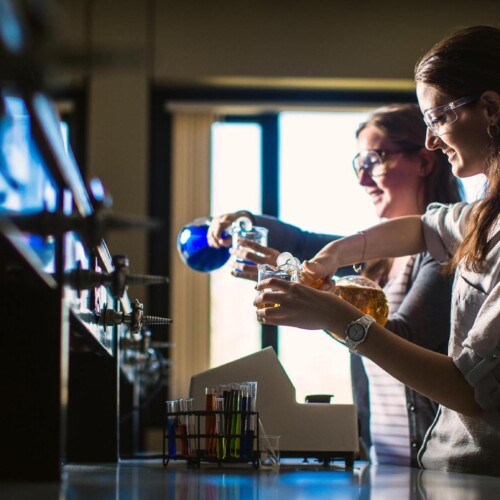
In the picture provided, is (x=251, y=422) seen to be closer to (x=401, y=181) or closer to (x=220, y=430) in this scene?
(x=220, y=430)

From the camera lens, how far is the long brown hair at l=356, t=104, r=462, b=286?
2.37m

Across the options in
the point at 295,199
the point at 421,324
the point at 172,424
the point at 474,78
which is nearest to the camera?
the point at 172,424

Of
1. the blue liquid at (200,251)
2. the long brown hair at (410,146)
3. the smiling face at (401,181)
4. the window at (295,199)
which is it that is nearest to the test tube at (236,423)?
the blue liquid at (200,251)

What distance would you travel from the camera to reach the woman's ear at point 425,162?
94.3 inches

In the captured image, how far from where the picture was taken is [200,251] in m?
2.15

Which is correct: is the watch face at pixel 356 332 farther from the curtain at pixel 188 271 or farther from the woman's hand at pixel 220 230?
the curtain at pixel 188 271

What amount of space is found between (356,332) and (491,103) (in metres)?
0.51

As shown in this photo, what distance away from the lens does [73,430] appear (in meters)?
1.79

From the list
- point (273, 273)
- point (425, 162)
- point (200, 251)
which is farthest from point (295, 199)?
point (273, 273)

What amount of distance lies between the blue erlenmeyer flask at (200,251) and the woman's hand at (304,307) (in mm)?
682

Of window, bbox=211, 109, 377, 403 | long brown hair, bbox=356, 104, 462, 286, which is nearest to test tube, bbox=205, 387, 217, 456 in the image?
long brown hair, bbox=356, 104, 462, 286

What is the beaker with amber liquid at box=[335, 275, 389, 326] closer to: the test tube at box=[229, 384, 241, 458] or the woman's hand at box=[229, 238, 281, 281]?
the woman's hand at box=[229, 238, 281, 281]

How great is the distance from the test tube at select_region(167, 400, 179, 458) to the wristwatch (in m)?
0.32

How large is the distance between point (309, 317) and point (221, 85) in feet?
13.5
